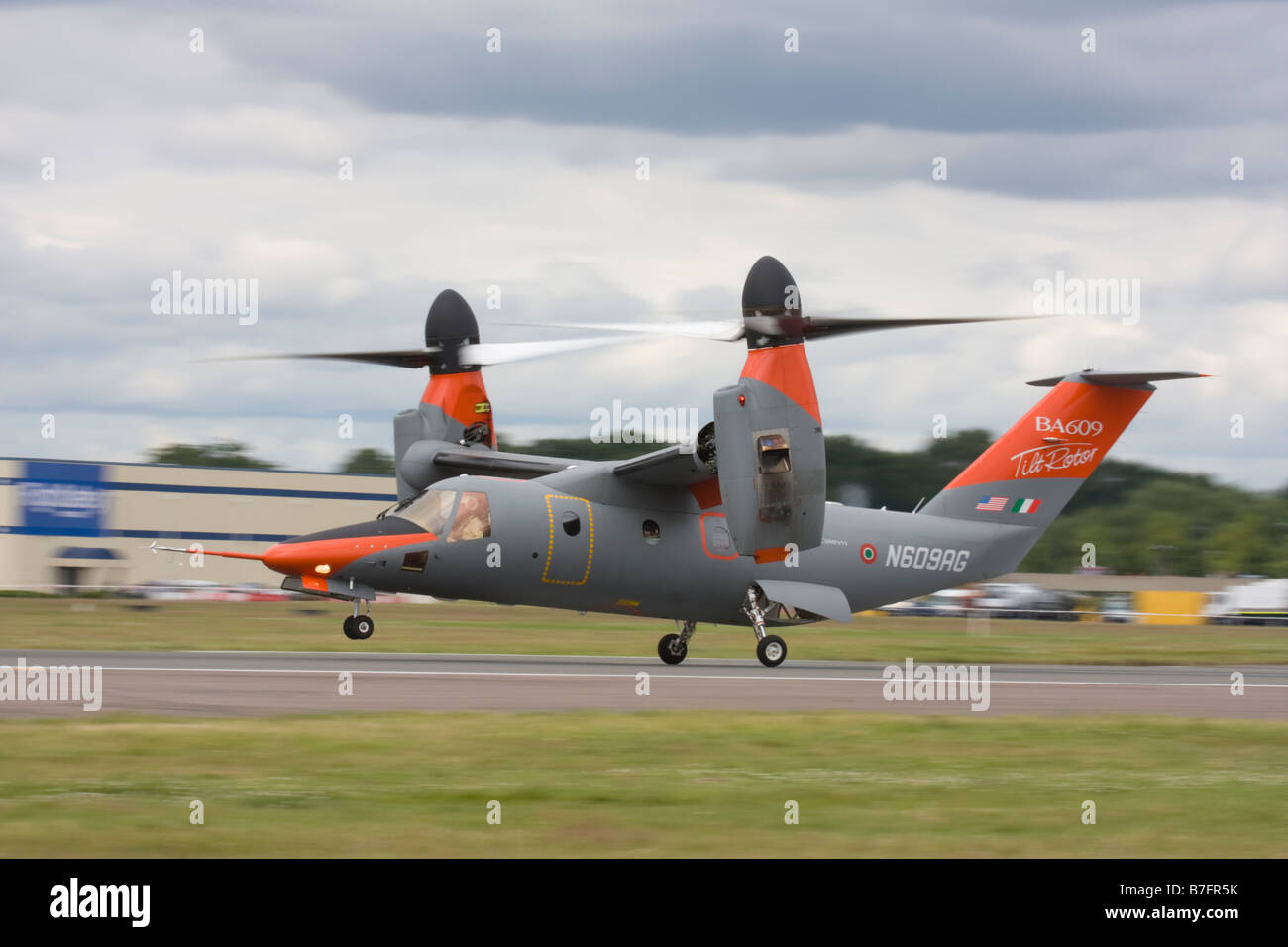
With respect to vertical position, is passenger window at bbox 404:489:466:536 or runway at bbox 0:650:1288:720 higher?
passenger window at bbox 404:489:466:536

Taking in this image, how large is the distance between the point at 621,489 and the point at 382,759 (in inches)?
453

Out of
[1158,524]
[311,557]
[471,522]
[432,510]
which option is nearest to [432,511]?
[432,510]

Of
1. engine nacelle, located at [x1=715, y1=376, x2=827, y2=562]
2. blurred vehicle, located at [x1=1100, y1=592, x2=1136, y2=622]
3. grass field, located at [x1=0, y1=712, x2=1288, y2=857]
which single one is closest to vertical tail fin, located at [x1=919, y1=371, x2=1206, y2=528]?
engine nacelle, located at [x1=715, y1=376, x2=827, y2=562]

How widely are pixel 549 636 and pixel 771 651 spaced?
1058 centimetres

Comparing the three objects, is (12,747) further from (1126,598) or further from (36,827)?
(1126,598)

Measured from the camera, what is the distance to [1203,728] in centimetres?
1672

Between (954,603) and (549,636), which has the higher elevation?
(954,603)

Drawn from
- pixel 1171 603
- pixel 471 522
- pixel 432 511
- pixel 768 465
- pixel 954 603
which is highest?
pixel 768 465

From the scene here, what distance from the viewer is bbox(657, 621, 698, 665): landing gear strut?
81.3 feet

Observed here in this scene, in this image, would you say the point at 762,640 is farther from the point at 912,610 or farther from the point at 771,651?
the point at 912,610

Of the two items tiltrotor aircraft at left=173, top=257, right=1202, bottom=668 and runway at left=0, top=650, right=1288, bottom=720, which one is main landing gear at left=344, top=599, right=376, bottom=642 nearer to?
tiltrotor aircraft at left=173, top=257, right=1202, bottom=668

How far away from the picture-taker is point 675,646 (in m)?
24.8

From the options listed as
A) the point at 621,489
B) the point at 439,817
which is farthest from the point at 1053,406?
the point at 439,817

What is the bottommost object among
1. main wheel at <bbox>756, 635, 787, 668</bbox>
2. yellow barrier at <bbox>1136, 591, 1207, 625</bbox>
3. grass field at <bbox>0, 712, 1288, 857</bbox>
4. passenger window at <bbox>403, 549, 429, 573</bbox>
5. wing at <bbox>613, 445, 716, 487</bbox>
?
grass field at <bbox>0, 712, 1288, 857</bbox>
